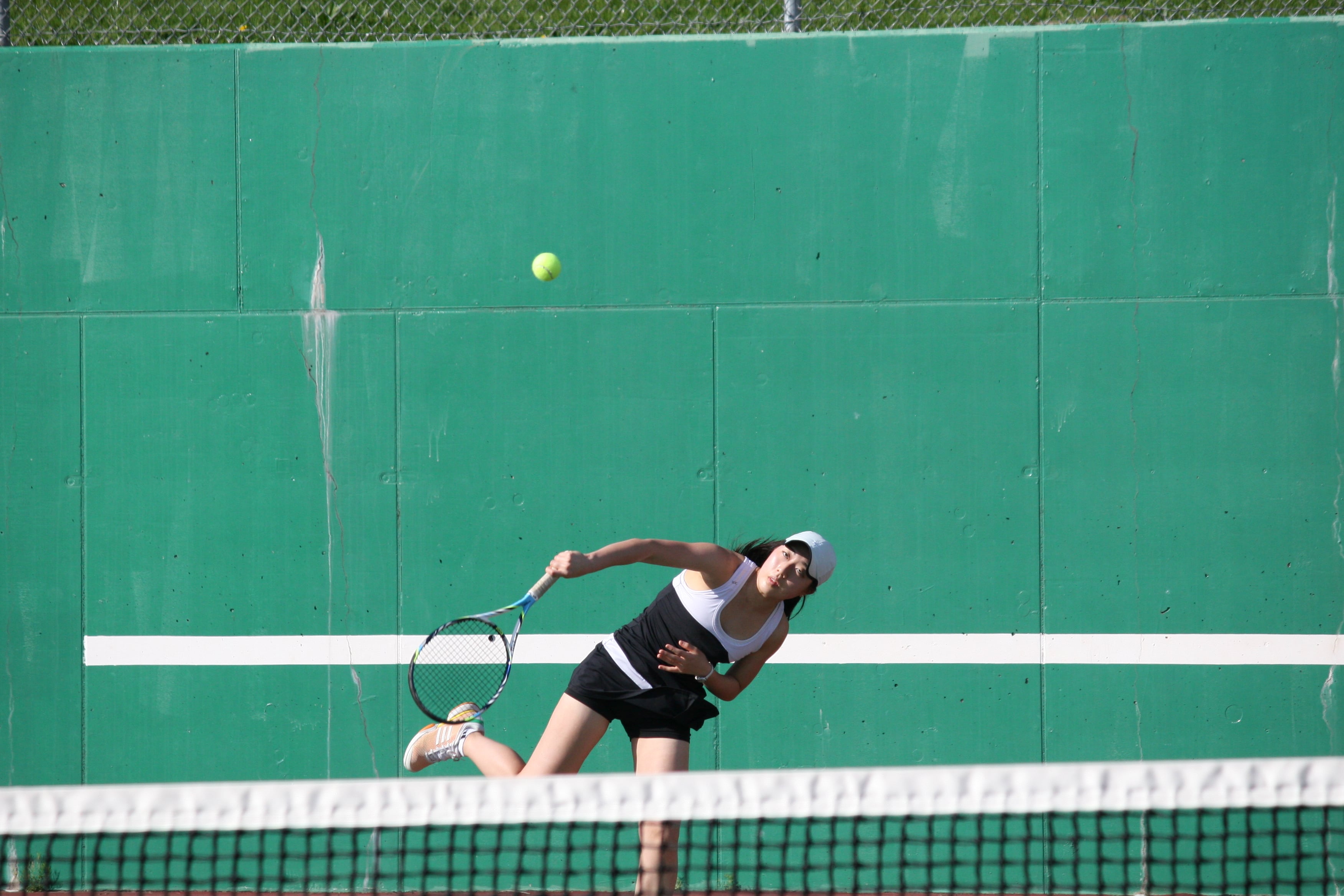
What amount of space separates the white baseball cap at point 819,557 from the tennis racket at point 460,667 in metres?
1.02

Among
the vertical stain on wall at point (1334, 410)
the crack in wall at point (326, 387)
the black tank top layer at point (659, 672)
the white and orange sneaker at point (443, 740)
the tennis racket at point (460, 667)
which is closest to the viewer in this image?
the black tank top layer at point (659, 672)

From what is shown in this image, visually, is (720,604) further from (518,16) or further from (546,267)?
(518,16)

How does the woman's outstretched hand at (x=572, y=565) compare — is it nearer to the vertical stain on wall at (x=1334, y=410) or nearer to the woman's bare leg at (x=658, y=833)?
the woman's bare leg at (x=658, y=833)

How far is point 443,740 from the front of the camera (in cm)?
361

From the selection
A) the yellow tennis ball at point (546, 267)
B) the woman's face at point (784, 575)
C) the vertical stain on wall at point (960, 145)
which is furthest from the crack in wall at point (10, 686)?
the vertical stain on wall at point (960, 145)

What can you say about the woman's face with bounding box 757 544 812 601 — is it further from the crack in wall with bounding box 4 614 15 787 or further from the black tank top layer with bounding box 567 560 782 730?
the crack in wall with bounding box 4 614 15 787

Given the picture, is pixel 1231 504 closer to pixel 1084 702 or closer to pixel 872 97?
pixel 1084 702

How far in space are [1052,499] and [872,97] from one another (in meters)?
1.65

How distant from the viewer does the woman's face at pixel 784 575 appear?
10.4ft

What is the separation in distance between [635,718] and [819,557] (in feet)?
2.51

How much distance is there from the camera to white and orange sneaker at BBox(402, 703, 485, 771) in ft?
11.5

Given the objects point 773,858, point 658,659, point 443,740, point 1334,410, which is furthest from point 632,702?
point 1334,410

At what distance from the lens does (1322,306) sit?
392 cm

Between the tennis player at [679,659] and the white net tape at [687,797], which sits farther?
the tennis player at [679,659]
